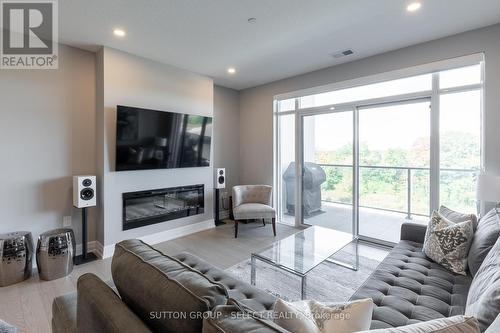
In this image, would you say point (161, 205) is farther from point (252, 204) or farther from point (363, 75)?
point (363, 75)

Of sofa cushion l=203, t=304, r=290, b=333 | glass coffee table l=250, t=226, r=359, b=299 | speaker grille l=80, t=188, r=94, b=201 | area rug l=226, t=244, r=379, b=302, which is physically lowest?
area rug l=226, t=244, r=379, b=302

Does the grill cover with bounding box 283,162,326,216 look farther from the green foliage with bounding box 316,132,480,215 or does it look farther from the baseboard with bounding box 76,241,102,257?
the baseboard with bounding box 76,241,102,257

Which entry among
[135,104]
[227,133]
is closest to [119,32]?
[135,104]

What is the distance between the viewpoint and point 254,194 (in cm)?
453

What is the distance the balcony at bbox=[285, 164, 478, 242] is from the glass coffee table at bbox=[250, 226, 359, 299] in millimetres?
979

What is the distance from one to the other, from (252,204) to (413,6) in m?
3.33

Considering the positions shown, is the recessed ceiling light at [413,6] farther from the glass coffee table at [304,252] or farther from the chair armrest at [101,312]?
the chair armrest at [101,312]

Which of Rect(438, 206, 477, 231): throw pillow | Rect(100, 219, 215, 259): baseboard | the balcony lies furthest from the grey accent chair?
Rect(438, 206, 477, 231): throw pillow

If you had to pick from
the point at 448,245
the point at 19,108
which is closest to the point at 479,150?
the point at 448,245

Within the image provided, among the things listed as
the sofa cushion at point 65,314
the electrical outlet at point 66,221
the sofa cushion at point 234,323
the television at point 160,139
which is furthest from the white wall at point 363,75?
the sofa cushion at point 65,314

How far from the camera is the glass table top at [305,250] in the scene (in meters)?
2.24

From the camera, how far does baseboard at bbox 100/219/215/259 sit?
10.6 ft

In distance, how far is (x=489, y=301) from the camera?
964 millimetres

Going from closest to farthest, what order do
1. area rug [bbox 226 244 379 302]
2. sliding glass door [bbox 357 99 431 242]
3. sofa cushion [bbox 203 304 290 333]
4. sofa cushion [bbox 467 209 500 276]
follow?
sofa cushion [bbox 203 304 290 333]
sofa cushion [bbox 467 209 500 276]
area rug [bbox 226 244 379 302]
sliding glass door [bbox 357 99 431 242]
